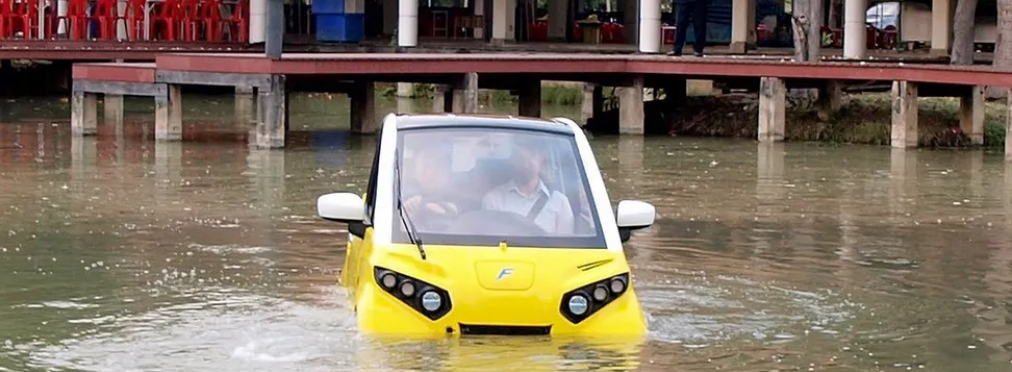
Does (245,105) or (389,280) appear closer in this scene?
(389,280)

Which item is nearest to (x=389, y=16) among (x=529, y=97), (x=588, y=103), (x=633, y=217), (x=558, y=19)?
(x=558, y=19)

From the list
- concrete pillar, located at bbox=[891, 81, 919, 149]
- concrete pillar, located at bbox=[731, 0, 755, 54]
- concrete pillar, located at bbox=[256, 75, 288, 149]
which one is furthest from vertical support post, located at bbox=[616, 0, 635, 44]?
concrete pillar, located at bbox=[256, 75, 288, 149]

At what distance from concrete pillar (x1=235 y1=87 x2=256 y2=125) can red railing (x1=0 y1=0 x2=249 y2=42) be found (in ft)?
4.26

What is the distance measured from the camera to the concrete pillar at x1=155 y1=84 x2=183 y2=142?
27.9 meters

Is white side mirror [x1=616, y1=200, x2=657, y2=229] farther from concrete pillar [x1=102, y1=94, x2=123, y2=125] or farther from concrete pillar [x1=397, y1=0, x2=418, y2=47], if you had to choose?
concrete pillar [x1=397, y1=0, x2=418, y2=47]

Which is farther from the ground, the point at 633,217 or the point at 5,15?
the point at 5,15

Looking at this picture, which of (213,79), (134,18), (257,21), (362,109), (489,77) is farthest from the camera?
(257,21)

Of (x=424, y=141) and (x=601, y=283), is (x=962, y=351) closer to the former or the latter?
(x=601, y=283)

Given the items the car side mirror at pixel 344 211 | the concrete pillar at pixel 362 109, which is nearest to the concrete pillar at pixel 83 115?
the concrete pillar at pixel 362 109

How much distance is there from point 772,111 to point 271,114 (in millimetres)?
8302

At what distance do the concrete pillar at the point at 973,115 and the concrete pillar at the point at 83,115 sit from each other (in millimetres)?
13178

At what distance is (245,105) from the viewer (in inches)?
1545

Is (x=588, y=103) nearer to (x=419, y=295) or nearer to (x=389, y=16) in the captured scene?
(x=389, y=16)

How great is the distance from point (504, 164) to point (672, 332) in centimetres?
151
